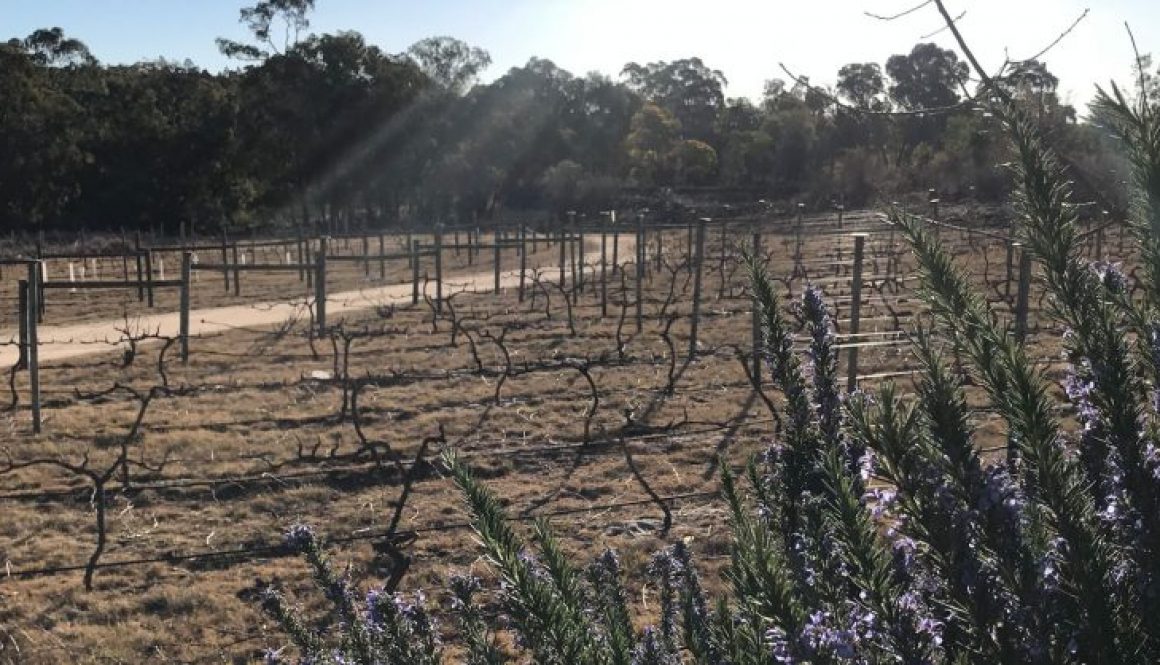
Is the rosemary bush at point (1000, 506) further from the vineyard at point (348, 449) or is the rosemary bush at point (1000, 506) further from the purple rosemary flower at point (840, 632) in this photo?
the vineyard at point (348, 449)

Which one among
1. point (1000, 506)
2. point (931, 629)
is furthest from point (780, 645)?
point (1000, 506)

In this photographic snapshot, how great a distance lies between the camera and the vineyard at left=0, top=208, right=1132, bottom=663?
569 cm

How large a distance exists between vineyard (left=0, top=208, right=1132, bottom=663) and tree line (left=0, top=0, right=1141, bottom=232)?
16.0 m

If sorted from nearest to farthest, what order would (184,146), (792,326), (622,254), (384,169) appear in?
(792,326), (622,254), (184,146), (384,169)

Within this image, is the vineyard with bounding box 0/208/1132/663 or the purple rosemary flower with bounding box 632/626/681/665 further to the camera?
the vineyard with bounding box 0/208/1132/663

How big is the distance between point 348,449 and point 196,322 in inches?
448

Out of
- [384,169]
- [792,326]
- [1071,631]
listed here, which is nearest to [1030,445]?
[1071,631]

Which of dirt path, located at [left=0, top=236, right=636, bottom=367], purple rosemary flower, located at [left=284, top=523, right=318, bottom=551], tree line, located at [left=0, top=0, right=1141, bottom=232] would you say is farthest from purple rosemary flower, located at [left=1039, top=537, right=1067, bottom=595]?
tree line, located at [left=0, top=0, right=1141, bottom=232]

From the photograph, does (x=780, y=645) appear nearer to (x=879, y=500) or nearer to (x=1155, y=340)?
(x=879, y=500)

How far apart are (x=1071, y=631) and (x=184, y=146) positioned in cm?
4574

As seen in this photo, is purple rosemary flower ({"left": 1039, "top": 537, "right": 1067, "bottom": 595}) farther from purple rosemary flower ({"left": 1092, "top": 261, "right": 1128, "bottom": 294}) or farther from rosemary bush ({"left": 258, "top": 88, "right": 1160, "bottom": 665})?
purple rosemary flower ({"left": 1092, "top": 261, "right": 1128, "bottom": 294})

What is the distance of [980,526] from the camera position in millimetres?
1201

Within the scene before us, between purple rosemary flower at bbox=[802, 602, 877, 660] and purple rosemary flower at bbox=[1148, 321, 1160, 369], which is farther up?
purple rosemary flower at bbox=[1148, 321, 1160, 369]

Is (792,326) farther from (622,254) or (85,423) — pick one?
(622,254)
